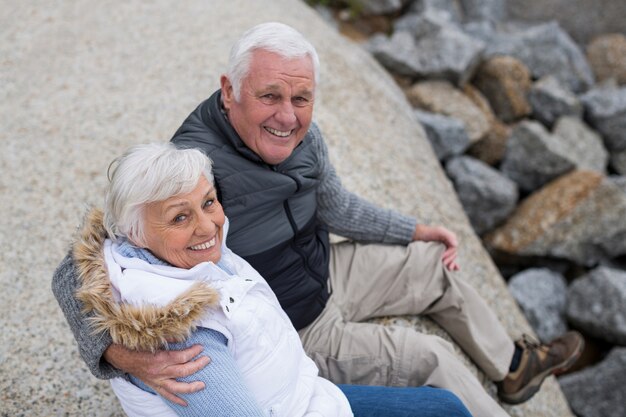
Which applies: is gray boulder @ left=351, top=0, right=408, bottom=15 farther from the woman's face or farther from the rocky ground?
the woman's face

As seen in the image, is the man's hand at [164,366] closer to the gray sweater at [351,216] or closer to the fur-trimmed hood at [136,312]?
the fur-trimmed hood at [136,312]

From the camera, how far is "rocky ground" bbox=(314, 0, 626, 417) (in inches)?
242

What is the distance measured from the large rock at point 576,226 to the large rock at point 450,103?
4.36 feet

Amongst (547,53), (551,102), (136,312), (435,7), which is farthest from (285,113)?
(435,7)

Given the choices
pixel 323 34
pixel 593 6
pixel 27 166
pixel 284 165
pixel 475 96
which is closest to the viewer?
pixel 284 165

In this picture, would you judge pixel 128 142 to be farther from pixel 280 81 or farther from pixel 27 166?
pixel 280 81

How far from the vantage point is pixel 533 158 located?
7348 mm

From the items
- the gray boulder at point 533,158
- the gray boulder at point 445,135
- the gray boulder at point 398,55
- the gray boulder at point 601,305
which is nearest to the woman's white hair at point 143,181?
the gray boulder at point 601,305

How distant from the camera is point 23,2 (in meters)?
6.10

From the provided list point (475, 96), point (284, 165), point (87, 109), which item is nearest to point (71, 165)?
point (87, 109)

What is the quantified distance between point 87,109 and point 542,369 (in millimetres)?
3816

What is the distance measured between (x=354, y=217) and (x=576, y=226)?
3918mm

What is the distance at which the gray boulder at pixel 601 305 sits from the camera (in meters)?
5.90

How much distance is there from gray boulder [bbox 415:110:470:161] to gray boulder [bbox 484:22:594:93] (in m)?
2.39
